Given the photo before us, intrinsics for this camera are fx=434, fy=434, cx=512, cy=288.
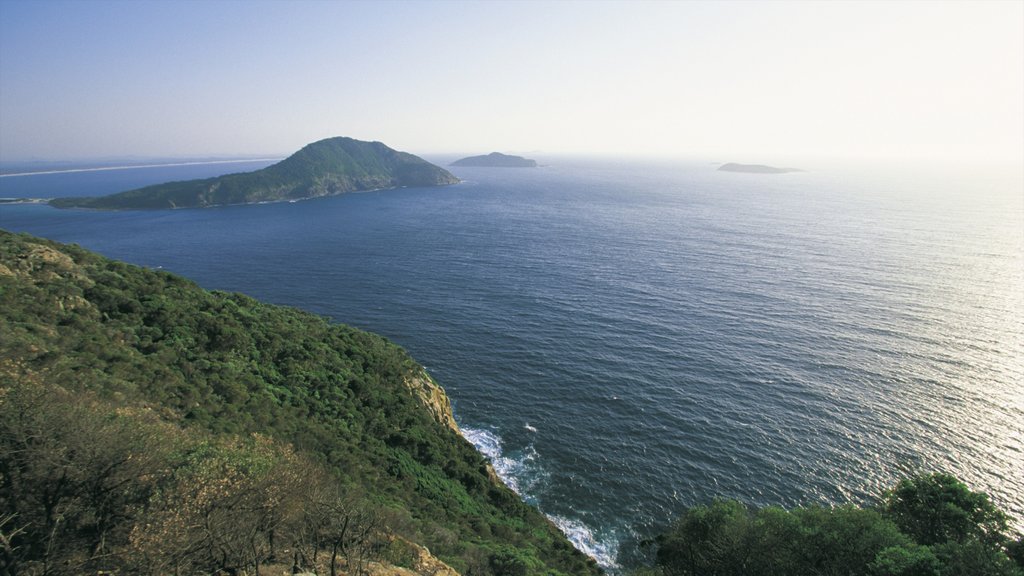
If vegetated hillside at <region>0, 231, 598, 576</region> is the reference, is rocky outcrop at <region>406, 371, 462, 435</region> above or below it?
below

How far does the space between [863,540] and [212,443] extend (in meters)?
40.3

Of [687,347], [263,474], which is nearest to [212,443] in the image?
[263,474]

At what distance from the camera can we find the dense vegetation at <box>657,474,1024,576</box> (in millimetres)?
25109

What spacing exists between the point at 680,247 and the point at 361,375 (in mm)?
105849

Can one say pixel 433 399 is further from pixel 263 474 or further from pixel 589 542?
pixel 263 474

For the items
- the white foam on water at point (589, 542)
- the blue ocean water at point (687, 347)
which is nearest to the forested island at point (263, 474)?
the white foam on water at point (589, 542)

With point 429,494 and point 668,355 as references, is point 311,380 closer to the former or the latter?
point 429,494

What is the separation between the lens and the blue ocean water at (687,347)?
4788cm

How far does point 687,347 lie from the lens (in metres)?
70.6

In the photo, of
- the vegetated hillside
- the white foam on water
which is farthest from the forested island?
the white foam on water

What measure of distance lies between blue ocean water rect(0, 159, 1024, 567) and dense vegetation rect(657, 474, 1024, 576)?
30.8 feet

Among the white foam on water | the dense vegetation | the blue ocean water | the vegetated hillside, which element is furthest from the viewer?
the blue ocean water

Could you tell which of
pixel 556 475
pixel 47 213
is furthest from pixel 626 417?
pixel 47 213

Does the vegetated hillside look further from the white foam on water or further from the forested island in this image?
the white foam on water
